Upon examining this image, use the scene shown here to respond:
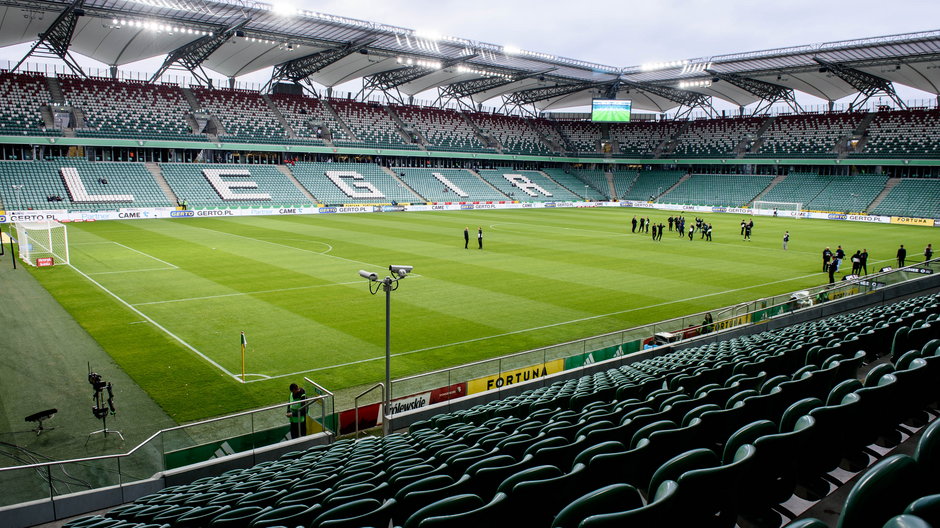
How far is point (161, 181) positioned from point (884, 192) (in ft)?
266

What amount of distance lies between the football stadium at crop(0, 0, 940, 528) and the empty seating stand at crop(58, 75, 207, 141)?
426mm

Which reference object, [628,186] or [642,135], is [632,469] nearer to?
[628,186]

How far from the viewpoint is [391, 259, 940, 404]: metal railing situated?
45.0 ft

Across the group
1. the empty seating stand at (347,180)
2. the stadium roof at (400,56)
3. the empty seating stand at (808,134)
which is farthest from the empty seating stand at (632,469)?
the empty seating stand at (808,134)

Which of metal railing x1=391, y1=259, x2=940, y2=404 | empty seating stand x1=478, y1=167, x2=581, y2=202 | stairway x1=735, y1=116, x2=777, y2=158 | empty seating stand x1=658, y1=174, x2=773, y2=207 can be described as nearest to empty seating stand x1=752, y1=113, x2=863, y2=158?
stairway x1=735, y1=116, x2=777, y2=158

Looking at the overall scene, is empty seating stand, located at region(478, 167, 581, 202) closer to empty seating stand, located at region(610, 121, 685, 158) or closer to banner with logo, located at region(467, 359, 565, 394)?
empty seating stand, located at region(610, 121, 685, 158)

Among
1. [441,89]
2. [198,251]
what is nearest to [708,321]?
[198,251]

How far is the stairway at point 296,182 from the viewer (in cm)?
6825

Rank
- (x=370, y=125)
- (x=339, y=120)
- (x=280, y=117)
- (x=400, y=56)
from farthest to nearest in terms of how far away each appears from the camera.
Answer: (x=370, y=125) → (x=339, y=120) → (x=280, y=117) → (x=400, y=56)

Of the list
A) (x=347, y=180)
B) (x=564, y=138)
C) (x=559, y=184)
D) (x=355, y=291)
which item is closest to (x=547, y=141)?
(x=564, y=138)

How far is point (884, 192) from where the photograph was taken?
238ft

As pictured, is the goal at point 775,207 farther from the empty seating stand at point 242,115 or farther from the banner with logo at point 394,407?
the banner with logo at point 394,407

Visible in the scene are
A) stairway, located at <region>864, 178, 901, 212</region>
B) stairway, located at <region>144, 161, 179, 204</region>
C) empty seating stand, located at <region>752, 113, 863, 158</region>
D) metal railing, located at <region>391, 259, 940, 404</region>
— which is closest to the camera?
metal railing, located at <region>391, 259, 940, 404</region>

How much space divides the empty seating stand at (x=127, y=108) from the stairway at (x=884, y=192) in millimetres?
76043
